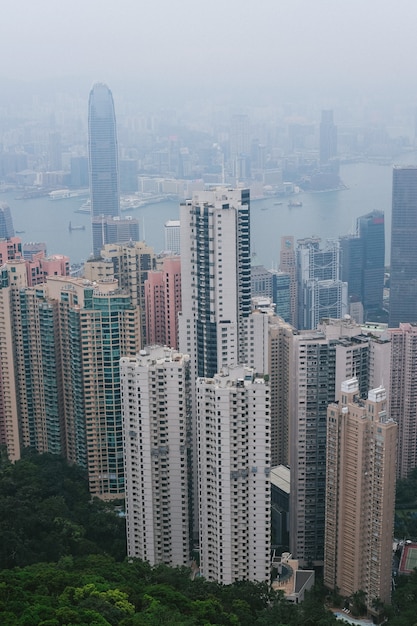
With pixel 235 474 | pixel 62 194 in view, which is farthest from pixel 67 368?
pixel 62 194

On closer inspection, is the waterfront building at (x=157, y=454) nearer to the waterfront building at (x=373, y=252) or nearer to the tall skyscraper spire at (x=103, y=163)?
the waterfront building at (x=373, y=252)

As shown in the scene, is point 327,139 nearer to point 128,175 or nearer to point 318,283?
point 318,283

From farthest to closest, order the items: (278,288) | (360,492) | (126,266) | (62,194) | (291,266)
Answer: (62,194) < (291,266) < (278,288) < (126,266) < (360,492)

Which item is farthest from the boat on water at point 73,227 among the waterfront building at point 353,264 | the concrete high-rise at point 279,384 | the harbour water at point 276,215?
the concrete high-rise at point 279,384

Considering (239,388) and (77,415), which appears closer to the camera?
(239,388)

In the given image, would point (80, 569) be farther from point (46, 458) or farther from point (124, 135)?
point (124, 135)

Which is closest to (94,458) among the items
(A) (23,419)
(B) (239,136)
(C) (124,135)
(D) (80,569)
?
(A) (23,419)

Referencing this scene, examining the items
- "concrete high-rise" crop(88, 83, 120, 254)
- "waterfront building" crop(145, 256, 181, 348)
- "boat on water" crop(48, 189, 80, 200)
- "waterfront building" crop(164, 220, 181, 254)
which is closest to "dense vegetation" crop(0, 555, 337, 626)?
"waterfront building" crop(145, 256, 181, 348)
